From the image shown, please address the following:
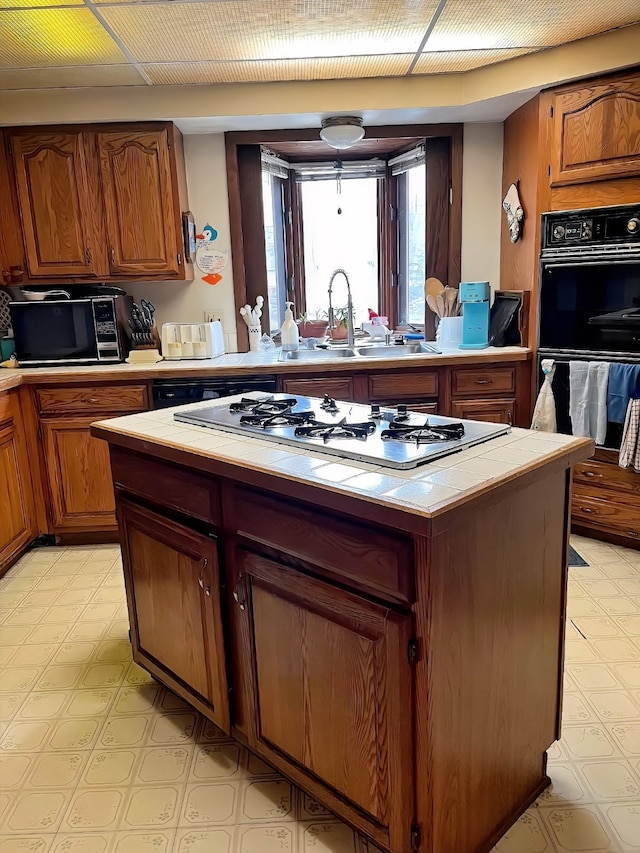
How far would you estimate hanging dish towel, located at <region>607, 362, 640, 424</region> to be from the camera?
2809 mm

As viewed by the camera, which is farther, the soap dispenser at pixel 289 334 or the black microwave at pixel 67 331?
the soap dispenser at pixel 289 334

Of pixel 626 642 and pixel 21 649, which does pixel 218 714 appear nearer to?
pixel 21 649

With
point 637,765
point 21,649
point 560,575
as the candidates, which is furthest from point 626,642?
point 21,649

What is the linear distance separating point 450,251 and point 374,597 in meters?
2.98

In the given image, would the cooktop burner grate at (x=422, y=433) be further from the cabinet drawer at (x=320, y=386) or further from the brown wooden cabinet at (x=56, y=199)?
the brown wooden cabinet at (x=56, y=199)

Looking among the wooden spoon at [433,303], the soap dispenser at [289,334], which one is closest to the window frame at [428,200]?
the wooden spoon at [433,303]

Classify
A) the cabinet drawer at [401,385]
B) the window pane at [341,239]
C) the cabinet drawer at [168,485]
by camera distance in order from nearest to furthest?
the cabinet drawer at [168,485]
the cabinet drawer at [401,385]
the window pane at [341,239]

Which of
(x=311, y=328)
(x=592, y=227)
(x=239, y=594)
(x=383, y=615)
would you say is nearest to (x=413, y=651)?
(x=383, y=615)

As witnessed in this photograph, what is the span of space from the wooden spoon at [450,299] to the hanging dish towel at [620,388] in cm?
109

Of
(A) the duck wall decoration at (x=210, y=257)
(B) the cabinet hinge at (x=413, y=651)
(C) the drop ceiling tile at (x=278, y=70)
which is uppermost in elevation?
(C) the drop ceiling tile at (x=278, y=70)

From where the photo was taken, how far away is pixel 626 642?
7.48 ft

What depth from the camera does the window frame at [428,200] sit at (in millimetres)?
3615

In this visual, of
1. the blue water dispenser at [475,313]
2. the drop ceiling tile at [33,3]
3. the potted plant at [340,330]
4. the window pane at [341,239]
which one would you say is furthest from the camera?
the window pane at [341,239]

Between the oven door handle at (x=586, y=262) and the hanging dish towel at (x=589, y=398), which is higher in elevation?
the oven door handle at (x=586, y=262)
